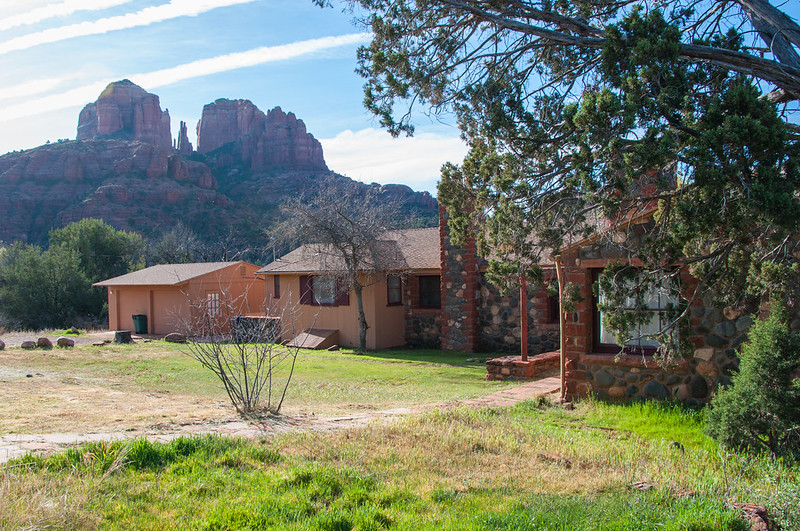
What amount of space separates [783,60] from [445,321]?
A: 537 inches

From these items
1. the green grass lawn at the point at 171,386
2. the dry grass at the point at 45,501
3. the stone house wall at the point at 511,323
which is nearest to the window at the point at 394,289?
the green grass lawn at the point at 171,386

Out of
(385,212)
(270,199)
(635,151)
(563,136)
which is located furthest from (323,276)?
(270,199)

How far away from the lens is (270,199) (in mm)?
76188

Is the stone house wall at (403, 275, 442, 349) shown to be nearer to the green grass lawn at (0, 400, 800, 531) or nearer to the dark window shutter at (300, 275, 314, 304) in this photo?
the dark window shutter at (300, 275, 314, 304)

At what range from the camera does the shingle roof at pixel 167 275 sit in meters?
27.6

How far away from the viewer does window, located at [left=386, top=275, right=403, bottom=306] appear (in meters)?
21.8

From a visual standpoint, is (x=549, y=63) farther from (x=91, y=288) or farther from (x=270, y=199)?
(x=270, y=199)

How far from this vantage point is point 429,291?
21328 millimetres

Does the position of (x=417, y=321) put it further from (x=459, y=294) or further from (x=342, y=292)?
(x=459, y=294)

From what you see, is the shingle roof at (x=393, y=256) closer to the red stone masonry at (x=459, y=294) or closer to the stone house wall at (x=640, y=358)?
the red stone masonry at (x=459, y=294)

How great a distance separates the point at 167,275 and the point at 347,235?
13.1 m

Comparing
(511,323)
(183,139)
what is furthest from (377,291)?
(183,139)

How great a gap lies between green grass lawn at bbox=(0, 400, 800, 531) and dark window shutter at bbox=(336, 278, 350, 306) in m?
13.6

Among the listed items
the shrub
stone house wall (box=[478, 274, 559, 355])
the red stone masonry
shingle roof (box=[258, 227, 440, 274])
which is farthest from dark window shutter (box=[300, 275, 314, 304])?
the shrub
